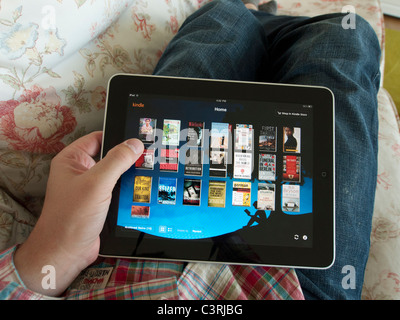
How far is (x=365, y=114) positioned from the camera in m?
0.70

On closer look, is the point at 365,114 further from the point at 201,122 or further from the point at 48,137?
the point at 48,137

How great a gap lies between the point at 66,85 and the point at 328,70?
22.3 inches

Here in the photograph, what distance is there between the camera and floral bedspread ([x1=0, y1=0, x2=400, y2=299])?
0.57m

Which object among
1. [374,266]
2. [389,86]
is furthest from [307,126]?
[389,86]

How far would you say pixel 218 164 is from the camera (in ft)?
1.93

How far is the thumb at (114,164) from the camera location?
20.6 inches

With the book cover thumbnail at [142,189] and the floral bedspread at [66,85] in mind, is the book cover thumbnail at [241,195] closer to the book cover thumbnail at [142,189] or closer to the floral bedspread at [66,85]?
the book cover thumbnail at [142,189]

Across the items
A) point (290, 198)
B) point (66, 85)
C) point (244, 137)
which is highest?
point (66, 85)

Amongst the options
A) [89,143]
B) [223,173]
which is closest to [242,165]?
[223,173]

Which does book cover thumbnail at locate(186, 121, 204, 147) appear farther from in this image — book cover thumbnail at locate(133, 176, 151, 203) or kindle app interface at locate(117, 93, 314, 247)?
book cover thumbnail at locate(133, 176, 151, 203)

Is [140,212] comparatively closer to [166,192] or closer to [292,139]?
[166,192]

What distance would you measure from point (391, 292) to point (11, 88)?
923 mm

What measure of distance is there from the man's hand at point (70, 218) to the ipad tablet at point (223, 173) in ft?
0.13

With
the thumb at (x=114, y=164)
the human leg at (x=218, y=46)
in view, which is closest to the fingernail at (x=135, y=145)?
the thumb at (x=114, y=164)
